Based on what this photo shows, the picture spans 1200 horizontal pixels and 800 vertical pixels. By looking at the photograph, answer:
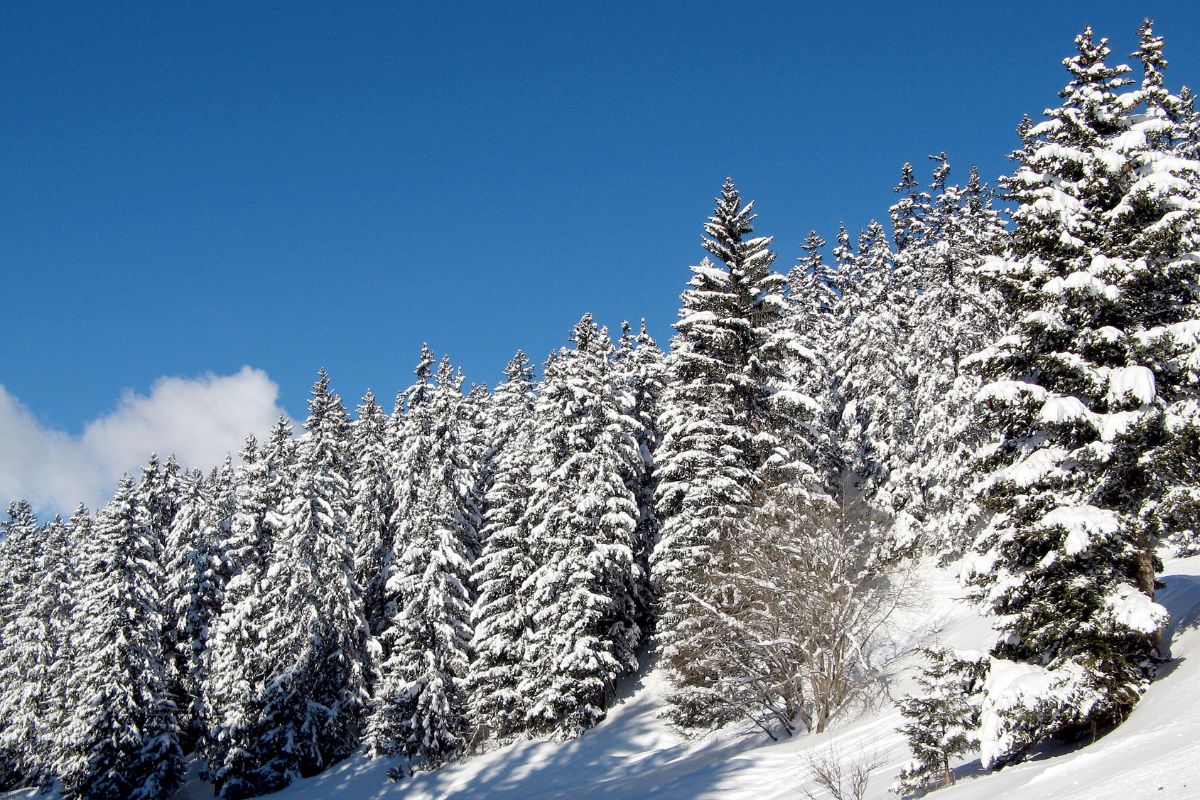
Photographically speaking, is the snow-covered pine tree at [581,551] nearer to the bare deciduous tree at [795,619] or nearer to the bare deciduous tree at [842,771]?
the bare deciduous tree at [795,619]

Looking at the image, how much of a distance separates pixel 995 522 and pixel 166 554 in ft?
148

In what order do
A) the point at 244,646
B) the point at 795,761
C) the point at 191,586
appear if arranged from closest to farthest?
the point at 795,761 < the point at 244,646 < the point at 191,586

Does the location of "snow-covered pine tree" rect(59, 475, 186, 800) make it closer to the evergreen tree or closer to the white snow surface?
the white snow surface

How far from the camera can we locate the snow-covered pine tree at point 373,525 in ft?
148

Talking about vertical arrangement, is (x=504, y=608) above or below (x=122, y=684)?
below

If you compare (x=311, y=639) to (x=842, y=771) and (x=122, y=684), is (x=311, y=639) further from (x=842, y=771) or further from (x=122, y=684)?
(x=842, y=771)

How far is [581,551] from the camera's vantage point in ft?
111

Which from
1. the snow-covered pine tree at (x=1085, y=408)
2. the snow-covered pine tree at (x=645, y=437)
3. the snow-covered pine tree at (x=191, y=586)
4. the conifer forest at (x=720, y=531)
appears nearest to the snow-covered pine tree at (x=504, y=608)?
the conifer forest at (x=720, y=531)

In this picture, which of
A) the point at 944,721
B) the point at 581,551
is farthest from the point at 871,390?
the point at 944,721

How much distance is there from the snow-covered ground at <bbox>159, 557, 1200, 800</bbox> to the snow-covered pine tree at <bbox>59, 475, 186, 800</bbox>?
14.9ft

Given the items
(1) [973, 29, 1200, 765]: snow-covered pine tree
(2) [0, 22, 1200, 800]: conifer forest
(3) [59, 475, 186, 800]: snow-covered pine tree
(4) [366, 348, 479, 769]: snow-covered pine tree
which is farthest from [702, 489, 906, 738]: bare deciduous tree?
(3) [59, 475, 186, 800]: snow-covered pine tree

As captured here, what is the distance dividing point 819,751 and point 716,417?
12325mm

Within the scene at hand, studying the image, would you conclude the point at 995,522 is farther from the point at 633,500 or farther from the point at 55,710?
the point at 55,710

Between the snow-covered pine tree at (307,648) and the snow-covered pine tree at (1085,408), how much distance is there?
32889mm
